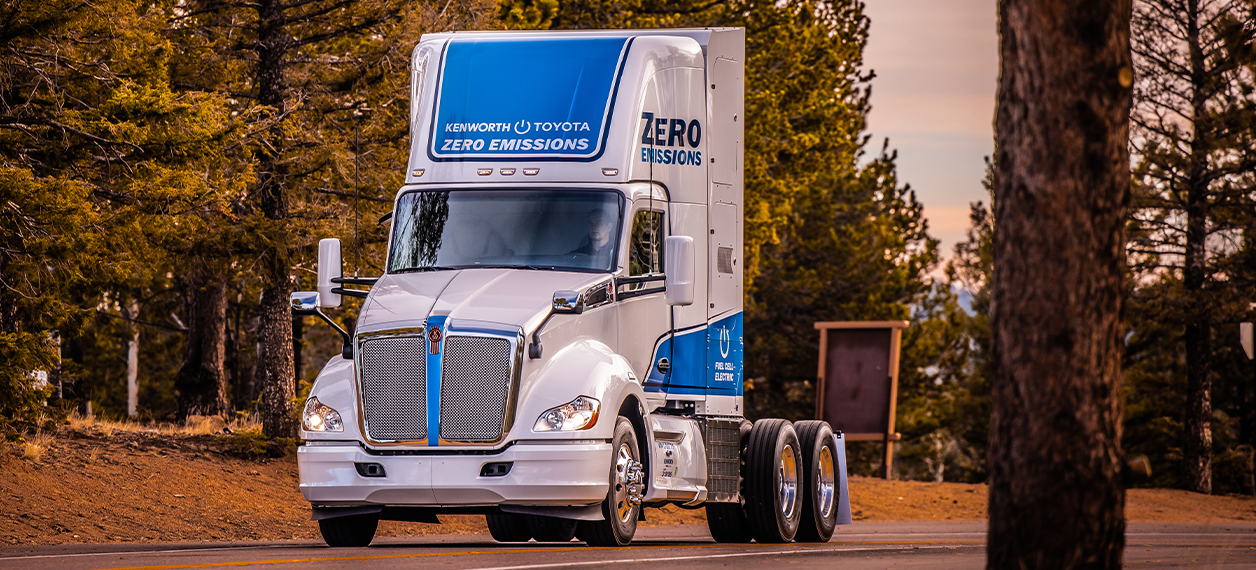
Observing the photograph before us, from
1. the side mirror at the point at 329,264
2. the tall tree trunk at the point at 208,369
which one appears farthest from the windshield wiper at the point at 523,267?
the tall tree trunk at the point at 208,369

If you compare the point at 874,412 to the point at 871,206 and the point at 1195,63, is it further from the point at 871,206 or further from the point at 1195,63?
the point at 871,206

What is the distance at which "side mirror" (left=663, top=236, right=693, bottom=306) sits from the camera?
42.7 ft

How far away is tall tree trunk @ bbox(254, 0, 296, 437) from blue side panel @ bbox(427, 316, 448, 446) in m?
9.69

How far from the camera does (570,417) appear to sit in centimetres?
1164

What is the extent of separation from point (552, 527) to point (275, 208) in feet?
33.9

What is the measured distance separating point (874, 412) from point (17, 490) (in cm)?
1426

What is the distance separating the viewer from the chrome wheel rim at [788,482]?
602 inches

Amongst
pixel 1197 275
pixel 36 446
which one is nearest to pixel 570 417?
pixel 36 446

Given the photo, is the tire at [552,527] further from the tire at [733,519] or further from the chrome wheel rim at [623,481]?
the tire at [733,519]

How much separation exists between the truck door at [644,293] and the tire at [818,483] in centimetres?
274

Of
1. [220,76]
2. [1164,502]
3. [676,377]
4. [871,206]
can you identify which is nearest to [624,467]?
[676,377]

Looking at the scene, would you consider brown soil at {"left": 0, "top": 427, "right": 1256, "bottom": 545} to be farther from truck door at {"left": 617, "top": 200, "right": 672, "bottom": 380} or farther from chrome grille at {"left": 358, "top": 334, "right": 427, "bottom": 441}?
truck door at {"left": 617, "top": 200, "right": 672, "bottom": 380}

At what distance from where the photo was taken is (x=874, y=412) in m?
25.4

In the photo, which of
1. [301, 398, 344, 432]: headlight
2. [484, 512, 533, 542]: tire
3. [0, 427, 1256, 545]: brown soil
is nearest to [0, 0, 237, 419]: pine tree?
[0, 427, 1256, 545]: brown soil
